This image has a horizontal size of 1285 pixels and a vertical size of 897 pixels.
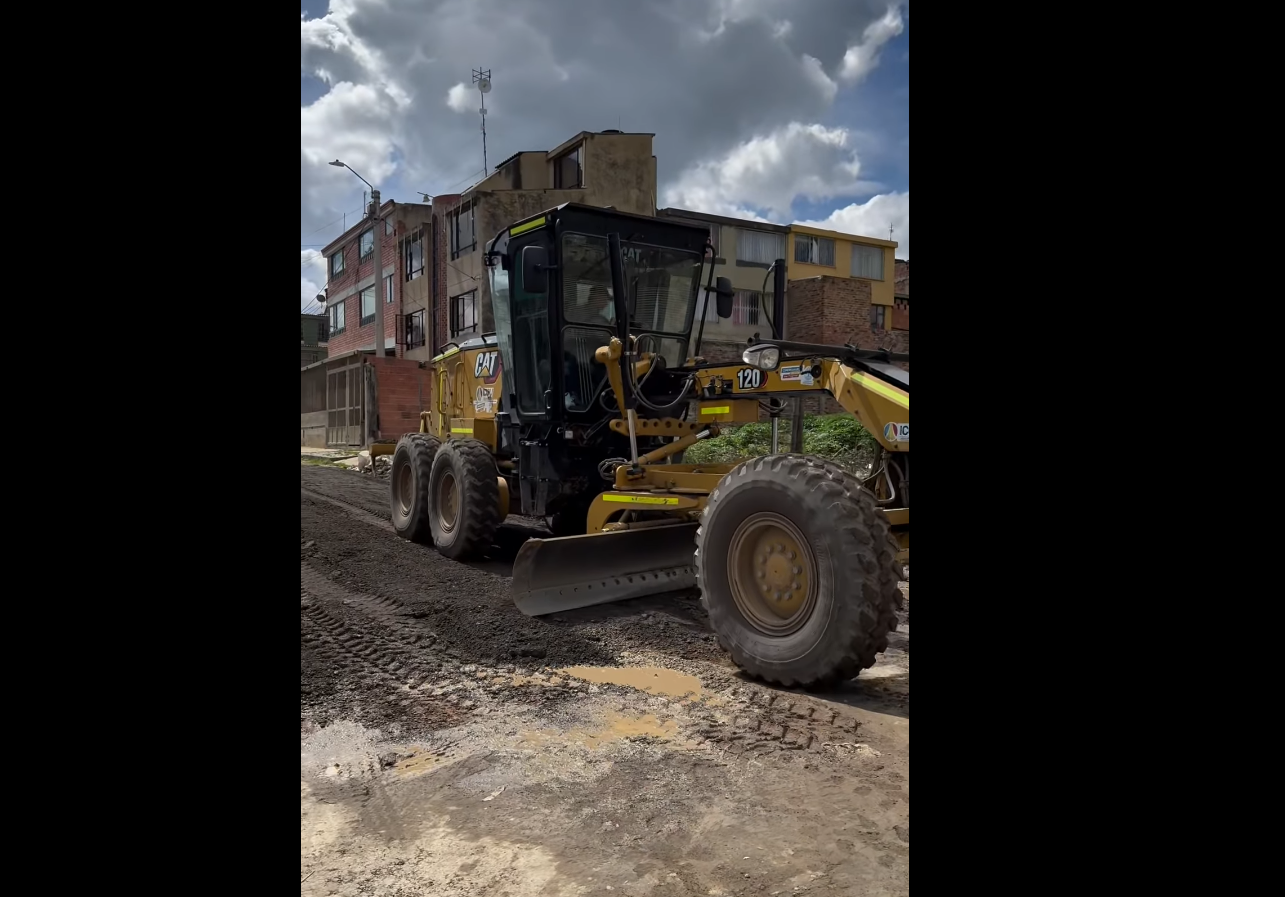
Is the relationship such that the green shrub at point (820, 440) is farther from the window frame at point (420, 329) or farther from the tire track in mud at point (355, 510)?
the window frame at point (420, 329)

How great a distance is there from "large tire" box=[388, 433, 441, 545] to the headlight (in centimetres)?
429

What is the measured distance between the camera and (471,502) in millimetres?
7340

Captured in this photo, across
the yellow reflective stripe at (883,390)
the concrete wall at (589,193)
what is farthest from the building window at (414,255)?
the yellow reflective stripe at (883,390)

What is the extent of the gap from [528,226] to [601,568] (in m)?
2.89

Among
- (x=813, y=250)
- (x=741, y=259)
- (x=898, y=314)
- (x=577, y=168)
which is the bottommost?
(x=898, y=314)

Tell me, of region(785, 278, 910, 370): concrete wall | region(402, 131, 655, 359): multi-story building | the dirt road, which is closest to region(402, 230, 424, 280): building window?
region(402, 131, 655, 359): multi-story building

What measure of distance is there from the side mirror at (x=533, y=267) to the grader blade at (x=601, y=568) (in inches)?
77.4

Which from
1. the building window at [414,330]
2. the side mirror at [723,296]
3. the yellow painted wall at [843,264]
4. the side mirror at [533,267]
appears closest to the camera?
the side mirror at [533,267]

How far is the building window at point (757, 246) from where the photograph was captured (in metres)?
31.4

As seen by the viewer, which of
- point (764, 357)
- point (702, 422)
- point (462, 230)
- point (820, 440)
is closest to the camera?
point (764, 357)

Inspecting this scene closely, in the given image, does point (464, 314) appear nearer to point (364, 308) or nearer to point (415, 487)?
point (364, 308)

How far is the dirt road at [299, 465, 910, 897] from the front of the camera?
2.40 m

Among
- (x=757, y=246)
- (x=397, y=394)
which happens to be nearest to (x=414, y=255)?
(x=397, y=394)
